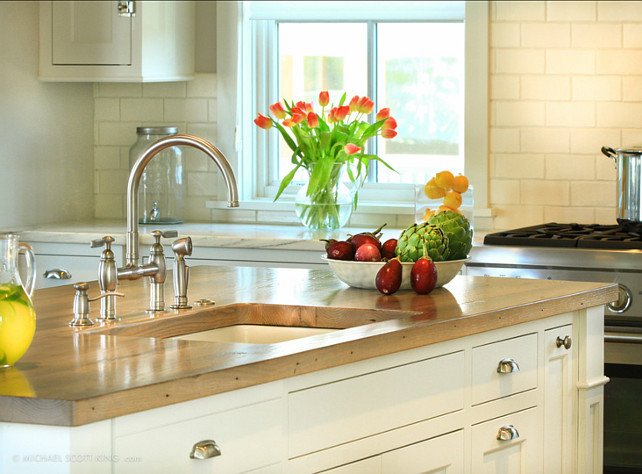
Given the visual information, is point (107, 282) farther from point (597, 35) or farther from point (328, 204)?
point (597, 35)

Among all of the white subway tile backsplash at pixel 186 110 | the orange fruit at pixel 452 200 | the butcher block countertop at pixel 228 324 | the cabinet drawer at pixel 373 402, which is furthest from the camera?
the white subway tile backsplash at pixel 186 110

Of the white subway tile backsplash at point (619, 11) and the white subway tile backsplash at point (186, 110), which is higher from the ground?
the white subway tile backsplash at point (619, 11)

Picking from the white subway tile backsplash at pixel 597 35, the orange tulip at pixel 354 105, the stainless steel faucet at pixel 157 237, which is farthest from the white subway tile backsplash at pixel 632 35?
the stainless steel faucet at pixel 157 237

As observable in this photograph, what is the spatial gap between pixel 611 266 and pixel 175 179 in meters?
2.01

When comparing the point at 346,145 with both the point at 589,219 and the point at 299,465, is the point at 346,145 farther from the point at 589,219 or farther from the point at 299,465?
the point at 299,465

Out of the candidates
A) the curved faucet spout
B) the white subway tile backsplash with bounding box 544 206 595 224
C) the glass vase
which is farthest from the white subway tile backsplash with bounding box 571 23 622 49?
the curved faucet spout

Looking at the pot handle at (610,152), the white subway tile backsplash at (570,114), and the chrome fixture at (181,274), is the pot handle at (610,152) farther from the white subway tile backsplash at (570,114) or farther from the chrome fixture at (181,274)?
the chrome fixture at (181,274)

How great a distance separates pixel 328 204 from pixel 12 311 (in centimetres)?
253

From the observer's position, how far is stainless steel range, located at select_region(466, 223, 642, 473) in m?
3.22

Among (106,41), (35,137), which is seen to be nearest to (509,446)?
(106,41)

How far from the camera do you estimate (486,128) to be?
13.6ft

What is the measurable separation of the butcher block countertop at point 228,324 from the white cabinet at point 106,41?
5.11ft

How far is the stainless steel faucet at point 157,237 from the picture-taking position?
86.3 inches

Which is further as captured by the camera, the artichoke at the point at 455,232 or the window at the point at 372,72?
the window at the point at 372,72
